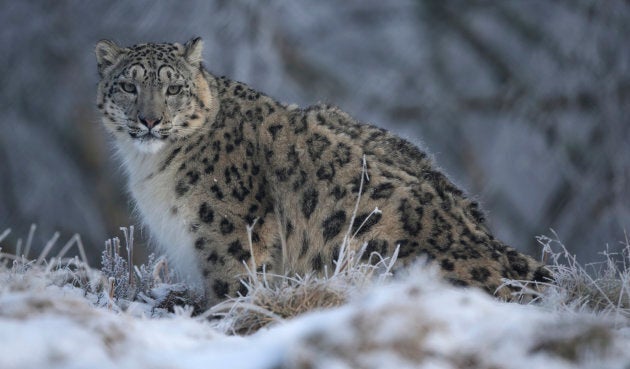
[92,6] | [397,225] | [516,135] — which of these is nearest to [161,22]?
[92,6]

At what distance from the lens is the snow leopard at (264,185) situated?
18.4 feet

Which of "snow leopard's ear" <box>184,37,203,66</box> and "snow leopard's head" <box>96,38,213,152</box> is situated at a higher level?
"snow leopard's ear" <box>184,37,203,66</box>

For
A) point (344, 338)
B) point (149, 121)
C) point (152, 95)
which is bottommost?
point (344, 338)

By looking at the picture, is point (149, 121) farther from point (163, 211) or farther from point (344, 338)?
point (344, 338)

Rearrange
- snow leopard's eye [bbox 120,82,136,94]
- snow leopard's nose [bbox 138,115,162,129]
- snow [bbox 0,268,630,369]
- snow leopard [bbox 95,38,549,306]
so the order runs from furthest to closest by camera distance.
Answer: snow leopard's eye [bbox 120,82,136,94], snow leopard's nose [bbox 138,115,162,129], snow leopard [bbox 95,38,549,306], snow [bbox 0,268,630,369]

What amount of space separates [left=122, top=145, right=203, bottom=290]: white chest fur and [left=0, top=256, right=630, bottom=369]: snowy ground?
2.10m

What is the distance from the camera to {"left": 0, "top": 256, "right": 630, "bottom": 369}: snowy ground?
3330 millimetres

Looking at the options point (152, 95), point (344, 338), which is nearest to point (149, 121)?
point (152, 95)

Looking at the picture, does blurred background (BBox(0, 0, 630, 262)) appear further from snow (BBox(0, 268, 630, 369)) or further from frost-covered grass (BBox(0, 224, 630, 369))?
snow (BBox(0, 268, 630, 369))

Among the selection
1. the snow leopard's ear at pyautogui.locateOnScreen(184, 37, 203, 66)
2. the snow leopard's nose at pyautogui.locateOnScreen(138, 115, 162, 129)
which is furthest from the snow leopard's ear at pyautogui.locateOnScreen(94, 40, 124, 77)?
the snow leopard's nose at pyautogui.locateOnScreen(138, 115, 162, 129)

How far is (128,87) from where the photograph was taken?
6355 mm

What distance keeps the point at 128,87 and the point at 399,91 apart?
1160 cm

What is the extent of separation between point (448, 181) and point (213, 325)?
220cm

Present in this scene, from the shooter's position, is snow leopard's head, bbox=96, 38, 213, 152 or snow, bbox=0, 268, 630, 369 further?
snow leopard's head, bbox=96, 38, 213, 152
